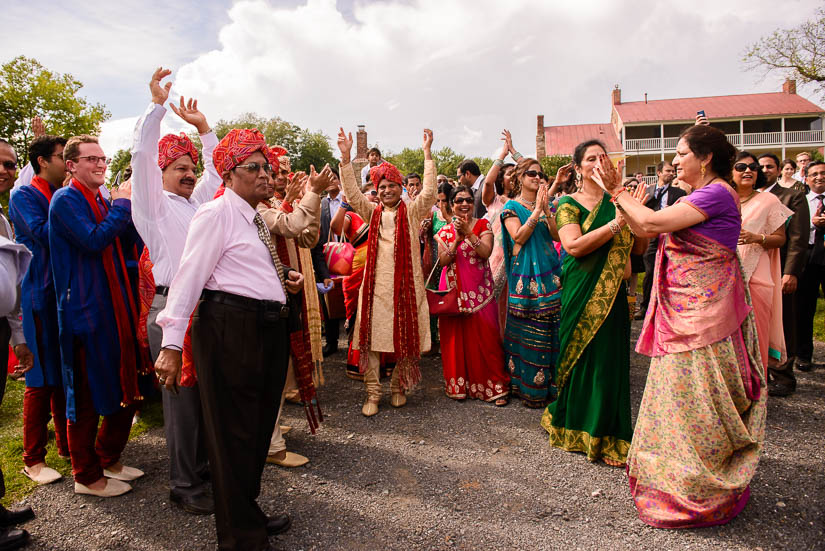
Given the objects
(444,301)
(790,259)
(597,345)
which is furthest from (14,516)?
(790,259)

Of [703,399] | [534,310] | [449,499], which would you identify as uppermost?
[534,310]

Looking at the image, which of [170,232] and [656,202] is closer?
[170,232]

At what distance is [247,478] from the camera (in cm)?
245

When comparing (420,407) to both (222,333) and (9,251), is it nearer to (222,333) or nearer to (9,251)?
(222,333)

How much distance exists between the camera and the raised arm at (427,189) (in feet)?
14.5

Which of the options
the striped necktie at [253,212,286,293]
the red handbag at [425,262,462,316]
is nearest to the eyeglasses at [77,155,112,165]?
the striped necktie at [253,212,286,293]

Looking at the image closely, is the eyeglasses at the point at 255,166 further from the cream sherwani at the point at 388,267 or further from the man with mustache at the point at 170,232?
the cream sherwani at the point at 388,267

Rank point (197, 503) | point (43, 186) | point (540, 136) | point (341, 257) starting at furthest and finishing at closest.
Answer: point (540, 136), point (341, 257), point (43, 186), point (197, 503)

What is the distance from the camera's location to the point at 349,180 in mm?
4340

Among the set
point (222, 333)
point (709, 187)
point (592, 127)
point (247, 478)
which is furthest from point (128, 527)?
point (592, 127)

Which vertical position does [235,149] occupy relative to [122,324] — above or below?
above

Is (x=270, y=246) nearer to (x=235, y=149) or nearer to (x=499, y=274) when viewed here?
(x=235, y=149)

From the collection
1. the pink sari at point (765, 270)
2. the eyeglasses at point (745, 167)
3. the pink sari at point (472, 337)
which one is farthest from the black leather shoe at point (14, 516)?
the eyeglasses at point (745, 167)

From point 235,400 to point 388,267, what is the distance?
2320mm
